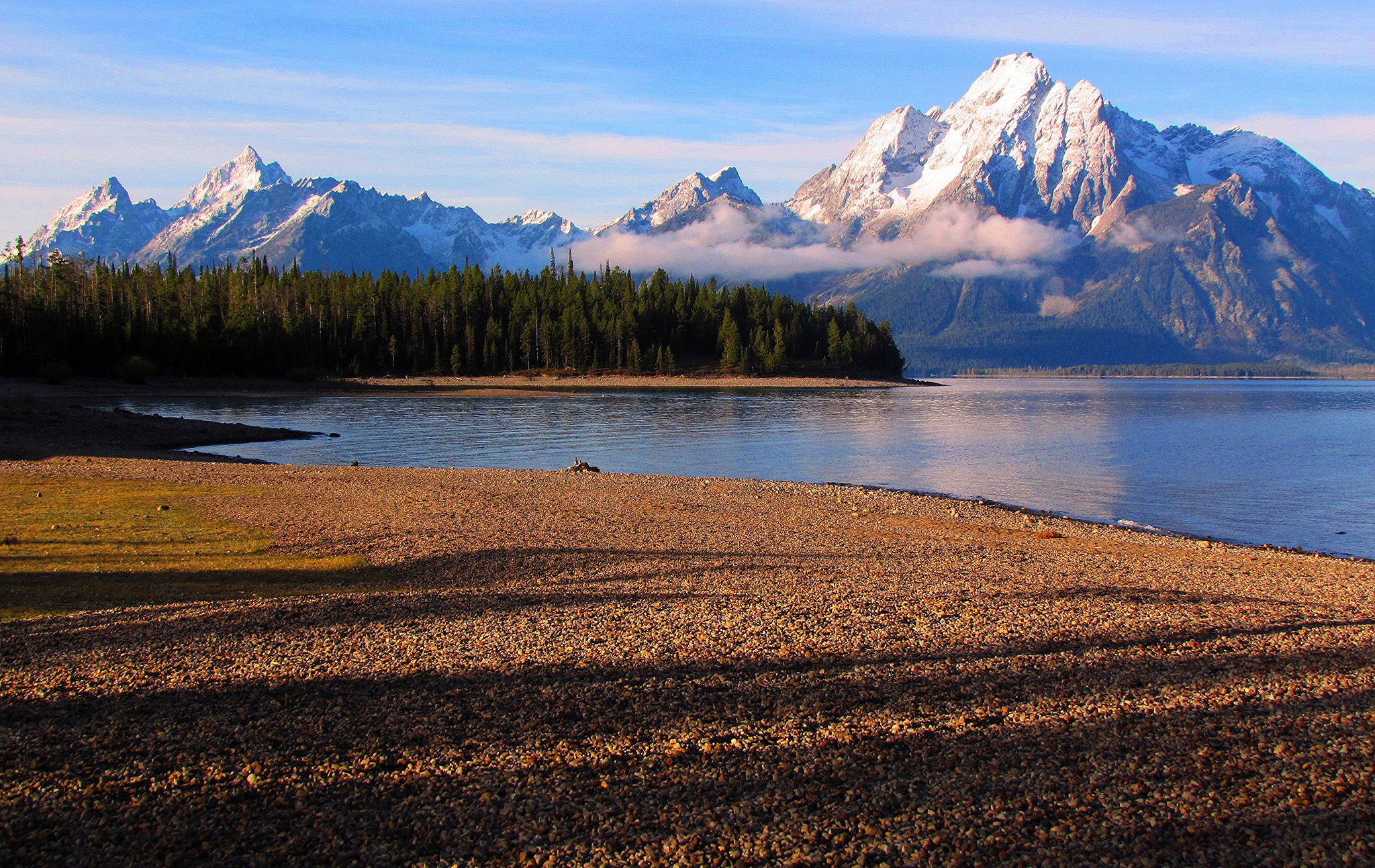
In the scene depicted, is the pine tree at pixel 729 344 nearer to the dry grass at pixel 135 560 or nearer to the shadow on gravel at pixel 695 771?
the dry grass at pixel 135 560

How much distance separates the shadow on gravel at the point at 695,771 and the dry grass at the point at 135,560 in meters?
5.44

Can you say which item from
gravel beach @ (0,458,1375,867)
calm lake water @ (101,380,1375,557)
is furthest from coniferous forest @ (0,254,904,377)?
gravel beach @ (0,458,1375,867)

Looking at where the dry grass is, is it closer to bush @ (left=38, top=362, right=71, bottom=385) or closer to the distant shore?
the distant shore

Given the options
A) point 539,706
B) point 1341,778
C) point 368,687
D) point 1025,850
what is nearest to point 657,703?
point 539,706

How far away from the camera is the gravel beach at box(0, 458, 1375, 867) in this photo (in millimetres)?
6918

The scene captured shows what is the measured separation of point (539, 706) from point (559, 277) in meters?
192

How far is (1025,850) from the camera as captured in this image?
6809 mm

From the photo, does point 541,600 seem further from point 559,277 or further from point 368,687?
point 559,277

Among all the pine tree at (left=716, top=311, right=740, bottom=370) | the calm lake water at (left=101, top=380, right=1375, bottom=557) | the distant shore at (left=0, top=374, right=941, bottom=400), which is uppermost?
the pine tree at (left=716, top=311, right=740, bottom=370)

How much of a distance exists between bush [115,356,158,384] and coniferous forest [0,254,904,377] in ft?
8.10

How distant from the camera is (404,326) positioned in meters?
157

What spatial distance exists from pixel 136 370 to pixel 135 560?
104m

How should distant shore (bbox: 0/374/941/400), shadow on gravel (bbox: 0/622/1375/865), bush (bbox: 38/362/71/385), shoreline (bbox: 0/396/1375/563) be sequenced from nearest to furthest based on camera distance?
shadow on gravel (bbox: 0/622/1375/865) → shoreline (bbox: 0/396/1375/563) → bush (bbox: 38/362/71/385) → distant shore (bbox: 0/374/941/400)

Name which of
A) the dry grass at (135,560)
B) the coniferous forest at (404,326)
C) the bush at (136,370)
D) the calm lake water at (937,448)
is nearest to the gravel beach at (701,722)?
the dry grass at (135,560)
